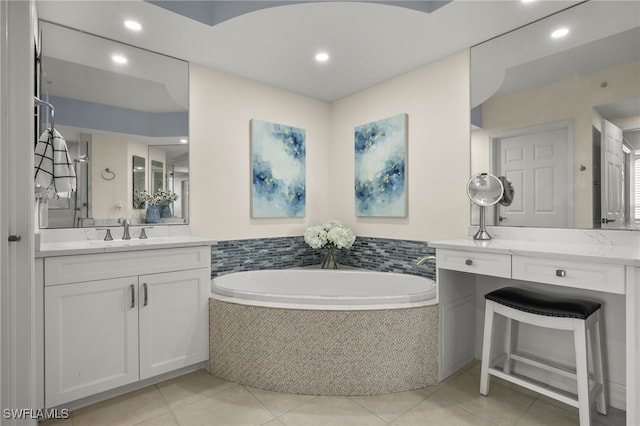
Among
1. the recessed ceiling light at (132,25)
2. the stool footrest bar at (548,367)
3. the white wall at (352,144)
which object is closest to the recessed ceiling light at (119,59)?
the recessed ceiling light at (132,25)

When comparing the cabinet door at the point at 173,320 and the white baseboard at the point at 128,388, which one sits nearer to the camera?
the white baseboard at the point at 128,388

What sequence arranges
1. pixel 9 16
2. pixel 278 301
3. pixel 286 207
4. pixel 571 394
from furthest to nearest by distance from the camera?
pixel 286 207 → pixel 278 301 → pixel 571 394 → pixel 9 16

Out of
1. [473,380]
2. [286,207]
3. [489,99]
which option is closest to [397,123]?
[489,99]

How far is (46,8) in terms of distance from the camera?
2090 mm

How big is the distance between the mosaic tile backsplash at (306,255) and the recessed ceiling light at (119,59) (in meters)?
1.58

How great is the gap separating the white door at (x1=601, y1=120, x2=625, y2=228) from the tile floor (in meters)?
1.10

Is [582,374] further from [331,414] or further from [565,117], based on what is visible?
[565,117]

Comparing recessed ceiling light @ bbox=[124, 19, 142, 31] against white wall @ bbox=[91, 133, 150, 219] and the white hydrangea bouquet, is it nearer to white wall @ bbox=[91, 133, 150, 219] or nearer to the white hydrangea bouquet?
white wall @ bbox=[91, 133, 150, 219]

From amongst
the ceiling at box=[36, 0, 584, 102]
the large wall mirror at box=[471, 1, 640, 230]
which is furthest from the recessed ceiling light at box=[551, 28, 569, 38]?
the ceiling at box=[36, 0, 584, 102]

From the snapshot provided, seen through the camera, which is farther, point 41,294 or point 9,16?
point 41,294

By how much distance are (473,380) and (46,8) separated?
3614 mm

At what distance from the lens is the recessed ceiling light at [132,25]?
7.38 feet

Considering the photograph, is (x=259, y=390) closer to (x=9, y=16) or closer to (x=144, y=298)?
(x=144, y=298)

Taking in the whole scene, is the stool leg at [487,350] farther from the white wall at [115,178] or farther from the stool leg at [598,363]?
the white wall at [115,178]
